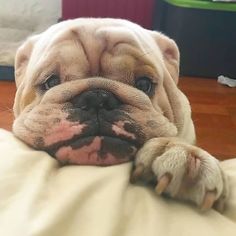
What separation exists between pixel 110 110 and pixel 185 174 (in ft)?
0.36

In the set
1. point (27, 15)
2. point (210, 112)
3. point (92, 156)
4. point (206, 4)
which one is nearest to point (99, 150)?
point (92, 156)

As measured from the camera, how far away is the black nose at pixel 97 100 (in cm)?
48

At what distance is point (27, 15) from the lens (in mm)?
1979

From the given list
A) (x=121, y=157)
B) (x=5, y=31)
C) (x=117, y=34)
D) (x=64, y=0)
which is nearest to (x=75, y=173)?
(x=121, y=157)

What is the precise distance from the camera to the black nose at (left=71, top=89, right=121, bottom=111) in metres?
0.48

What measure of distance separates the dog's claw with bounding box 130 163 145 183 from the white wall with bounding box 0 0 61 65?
5.05 feet

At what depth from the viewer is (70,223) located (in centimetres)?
39

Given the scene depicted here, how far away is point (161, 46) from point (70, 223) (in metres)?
0.30

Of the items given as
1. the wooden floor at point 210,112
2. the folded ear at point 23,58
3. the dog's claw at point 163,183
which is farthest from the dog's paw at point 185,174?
the wooden floor at point 210,112

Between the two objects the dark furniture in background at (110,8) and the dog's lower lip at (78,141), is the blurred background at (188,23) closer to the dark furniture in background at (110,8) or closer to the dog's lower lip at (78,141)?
the dark furniture in background at (110,8)

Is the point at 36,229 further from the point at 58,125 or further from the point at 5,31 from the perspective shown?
the point at 5,31

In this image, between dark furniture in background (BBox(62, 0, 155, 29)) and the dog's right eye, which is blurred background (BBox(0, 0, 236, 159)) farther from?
the dog's right eye

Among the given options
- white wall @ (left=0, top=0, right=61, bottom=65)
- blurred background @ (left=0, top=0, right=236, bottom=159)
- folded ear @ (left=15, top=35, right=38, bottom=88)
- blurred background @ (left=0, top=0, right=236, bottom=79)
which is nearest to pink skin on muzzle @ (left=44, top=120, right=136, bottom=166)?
folded ear @ (left=15, top=35, right=38, bottom=88)

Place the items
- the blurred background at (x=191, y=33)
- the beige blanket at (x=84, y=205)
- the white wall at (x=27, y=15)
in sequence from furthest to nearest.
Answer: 1. the white wall at (x=27, y=15)
2. the blurred background at (x=191, y=33)
3. the beige blanket at (x=84, y=205)
